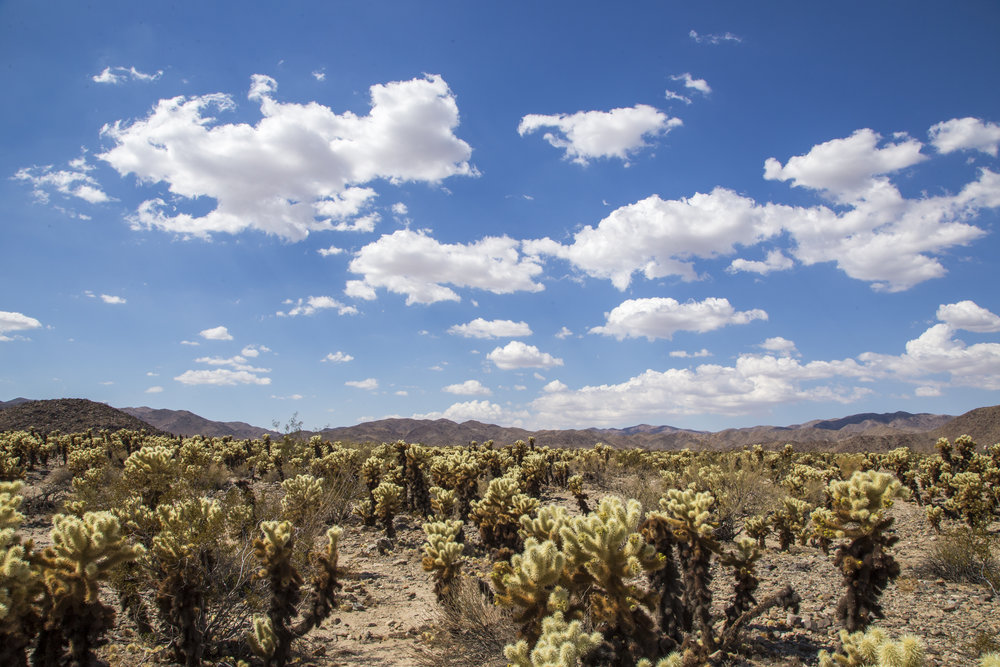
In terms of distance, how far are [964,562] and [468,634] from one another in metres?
8.59

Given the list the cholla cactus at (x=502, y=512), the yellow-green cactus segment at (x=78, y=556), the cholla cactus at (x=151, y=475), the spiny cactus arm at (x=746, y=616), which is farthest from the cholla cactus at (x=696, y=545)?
the cholla cactus at (x=151, y=475)

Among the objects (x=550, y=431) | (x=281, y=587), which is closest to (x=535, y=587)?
(x=281, y=587)

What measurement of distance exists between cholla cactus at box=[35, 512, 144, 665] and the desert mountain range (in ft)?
91.8

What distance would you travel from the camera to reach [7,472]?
1491cm

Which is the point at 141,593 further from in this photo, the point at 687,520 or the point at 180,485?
the point at 687,520

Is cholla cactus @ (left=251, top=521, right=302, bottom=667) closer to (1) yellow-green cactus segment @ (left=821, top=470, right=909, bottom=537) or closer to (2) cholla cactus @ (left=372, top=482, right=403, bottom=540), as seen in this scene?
(1) yellow-green cactus segment @ (left=821, top=470, right=909, bottom=537)

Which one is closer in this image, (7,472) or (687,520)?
(687,520)

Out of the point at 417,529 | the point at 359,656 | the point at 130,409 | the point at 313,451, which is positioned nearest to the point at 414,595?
the point at 359,656

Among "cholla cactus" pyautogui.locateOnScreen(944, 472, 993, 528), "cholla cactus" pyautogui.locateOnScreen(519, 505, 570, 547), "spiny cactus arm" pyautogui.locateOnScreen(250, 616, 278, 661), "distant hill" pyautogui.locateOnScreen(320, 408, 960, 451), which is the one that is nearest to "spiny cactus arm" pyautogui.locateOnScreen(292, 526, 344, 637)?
"spiny cactus arm" pyautogui.locateOnScreen(250, 616, 278, 661)

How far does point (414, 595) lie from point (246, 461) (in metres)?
14.9

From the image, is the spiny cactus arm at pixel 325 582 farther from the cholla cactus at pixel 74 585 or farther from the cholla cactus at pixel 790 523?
the cholla cactus at pixel 790 523

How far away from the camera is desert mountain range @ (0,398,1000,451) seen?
39312 mm

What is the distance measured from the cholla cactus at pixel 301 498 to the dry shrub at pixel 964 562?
11490mm

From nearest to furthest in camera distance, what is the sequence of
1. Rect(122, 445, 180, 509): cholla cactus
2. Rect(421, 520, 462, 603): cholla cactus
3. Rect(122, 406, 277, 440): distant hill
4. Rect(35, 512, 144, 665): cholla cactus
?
1. Rect(35, 512, 144, 665): cholla cactus
2. Rect(421, 520, 462, 603): cholla cactus
3. Rect(122, 445, 180, 509): cholla cactus
4. Rect(122, 406, 277, 440): distant hill
